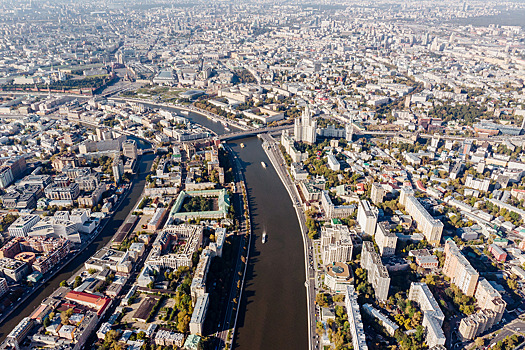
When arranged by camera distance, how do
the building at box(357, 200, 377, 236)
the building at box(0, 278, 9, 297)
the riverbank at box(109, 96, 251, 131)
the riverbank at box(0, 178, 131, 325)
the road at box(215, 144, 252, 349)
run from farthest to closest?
the riverbank at box(109, 96, 251, 131), the building at box(357, 200, 377, 236), the building at box(0, 278, 9, 297), the riverbank at box(0, 178, 131, 325), the road at box(215, 144, 252, 349)

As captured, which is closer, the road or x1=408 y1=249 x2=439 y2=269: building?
the road

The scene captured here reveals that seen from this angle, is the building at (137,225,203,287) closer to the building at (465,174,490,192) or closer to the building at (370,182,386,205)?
the building at (370,182,386,205)

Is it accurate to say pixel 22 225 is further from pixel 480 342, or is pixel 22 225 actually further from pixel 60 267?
pixel 480 342

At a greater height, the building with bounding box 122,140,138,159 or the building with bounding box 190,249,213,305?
the building with bounding box 122,140,138,159

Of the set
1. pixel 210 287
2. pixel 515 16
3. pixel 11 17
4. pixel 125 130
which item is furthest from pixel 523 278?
pixel 11 17

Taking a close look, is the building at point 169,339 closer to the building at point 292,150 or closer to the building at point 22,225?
the building at point 22,225

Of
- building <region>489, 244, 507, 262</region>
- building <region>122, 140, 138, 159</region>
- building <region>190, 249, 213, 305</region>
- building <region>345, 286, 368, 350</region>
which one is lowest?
building <region>489, 244, 507, 262</region>

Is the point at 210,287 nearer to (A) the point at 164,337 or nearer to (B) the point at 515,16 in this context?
(A) the point at 164,337

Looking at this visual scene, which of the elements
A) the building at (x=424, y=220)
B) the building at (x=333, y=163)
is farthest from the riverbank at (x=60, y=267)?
the building at (x=424, y=220)

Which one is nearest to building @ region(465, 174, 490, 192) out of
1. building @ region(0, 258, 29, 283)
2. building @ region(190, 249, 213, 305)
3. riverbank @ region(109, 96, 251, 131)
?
building @ region(190, 249, 213, 305)
